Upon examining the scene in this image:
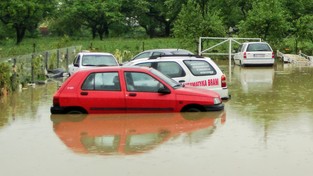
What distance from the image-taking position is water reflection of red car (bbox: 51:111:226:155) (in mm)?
11476

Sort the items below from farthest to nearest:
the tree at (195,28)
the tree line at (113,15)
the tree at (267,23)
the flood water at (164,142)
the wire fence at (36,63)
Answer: the tree line at (113,15), the tree at (195,28), the tree at (267,23), the wire fence at (36,63), the flood water at (164,142)

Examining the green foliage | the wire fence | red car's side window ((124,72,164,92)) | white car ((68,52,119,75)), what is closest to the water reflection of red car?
red car's side window ((124,72,164,92))

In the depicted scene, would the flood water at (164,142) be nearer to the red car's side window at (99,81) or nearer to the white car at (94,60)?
the red car's side window at (99,81)

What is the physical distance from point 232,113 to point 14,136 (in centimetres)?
571

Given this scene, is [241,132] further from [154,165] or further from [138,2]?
[138,2]

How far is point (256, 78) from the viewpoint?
27.2m

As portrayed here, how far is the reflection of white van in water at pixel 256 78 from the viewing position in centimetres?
2259

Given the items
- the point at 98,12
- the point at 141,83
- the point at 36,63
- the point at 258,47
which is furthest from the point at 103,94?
the point at 98,12

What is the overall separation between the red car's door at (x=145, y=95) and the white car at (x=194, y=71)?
8.61 feet

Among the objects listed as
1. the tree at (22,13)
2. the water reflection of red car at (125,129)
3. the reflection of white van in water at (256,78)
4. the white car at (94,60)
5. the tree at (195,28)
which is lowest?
the reflection of white van in water at (256,78)

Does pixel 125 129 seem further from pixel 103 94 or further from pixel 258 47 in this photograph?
pixel 258 47

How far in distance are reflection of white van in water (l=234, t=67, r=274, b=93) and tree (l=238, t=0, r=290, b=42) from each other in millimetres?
10676

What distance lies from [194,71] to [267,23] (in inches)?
1095

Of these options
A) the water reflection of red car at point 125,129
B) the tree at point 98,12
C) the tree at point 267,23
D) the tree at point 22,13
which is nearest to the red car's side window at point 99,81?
the water reflection of red car at point 125,129
